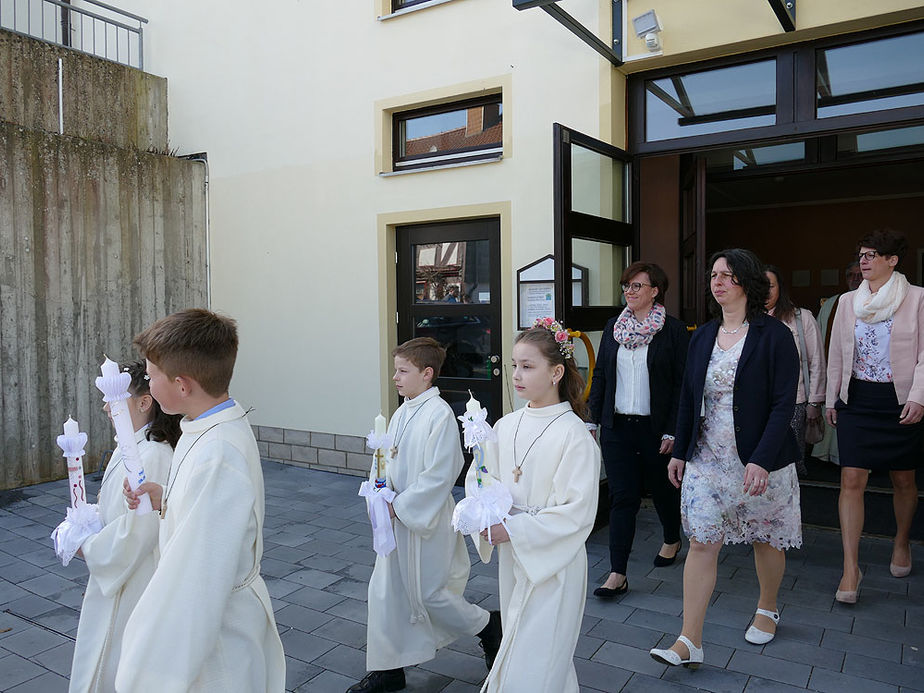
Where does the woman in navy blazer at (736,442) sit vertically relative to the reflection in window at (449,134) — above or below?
below

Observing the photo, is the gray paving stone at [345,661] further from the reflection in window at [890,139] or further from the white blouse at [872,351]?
the reflection in window at [890,139]

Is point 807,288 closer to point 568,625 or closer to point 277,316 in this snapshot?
point 277,316

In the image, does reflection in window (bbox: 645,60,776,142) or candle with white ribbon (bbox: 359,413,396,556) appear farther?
reflection in window (bbox: 645,60,776,142)

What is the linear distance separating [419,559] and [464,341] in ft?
11.2

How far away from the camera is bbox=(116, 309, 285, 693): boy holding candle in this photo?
175 centimetres

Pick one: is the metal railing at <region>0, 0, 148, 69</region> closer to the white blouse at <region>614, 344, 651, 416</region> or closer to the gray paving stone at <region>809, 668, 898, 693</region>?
the white blouse at <region>614, 344, 651, 416</region>

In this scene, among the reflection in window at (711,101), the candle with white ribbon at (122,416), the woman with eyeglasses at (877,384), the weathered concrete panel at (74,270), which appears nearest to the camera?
the candle with white ribbon at (122,416)

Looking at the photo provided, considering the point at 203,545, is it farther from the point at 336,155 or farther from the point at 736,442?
the point at 336,155

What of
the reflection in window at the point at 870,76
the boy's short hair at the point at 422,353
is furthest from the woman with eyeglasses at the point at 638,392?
the reflection in window at the point at 870,76

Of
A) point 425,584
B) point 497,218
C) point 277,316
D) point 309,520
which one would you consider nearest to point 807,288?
point 497,218

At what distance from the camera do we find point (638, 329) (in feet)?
13.9

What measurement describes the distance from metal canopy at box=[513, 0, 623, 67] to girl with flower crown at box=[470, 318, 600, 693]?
2589 millimetres

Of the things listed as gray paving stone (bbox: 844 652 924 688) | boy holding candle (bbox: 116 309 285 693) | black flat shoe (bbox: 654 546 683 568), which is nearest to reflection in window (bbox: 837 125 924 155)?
black flat shoe (bbox: 654 546 683 568)

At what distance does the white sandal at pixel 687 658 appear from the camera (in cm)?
319
